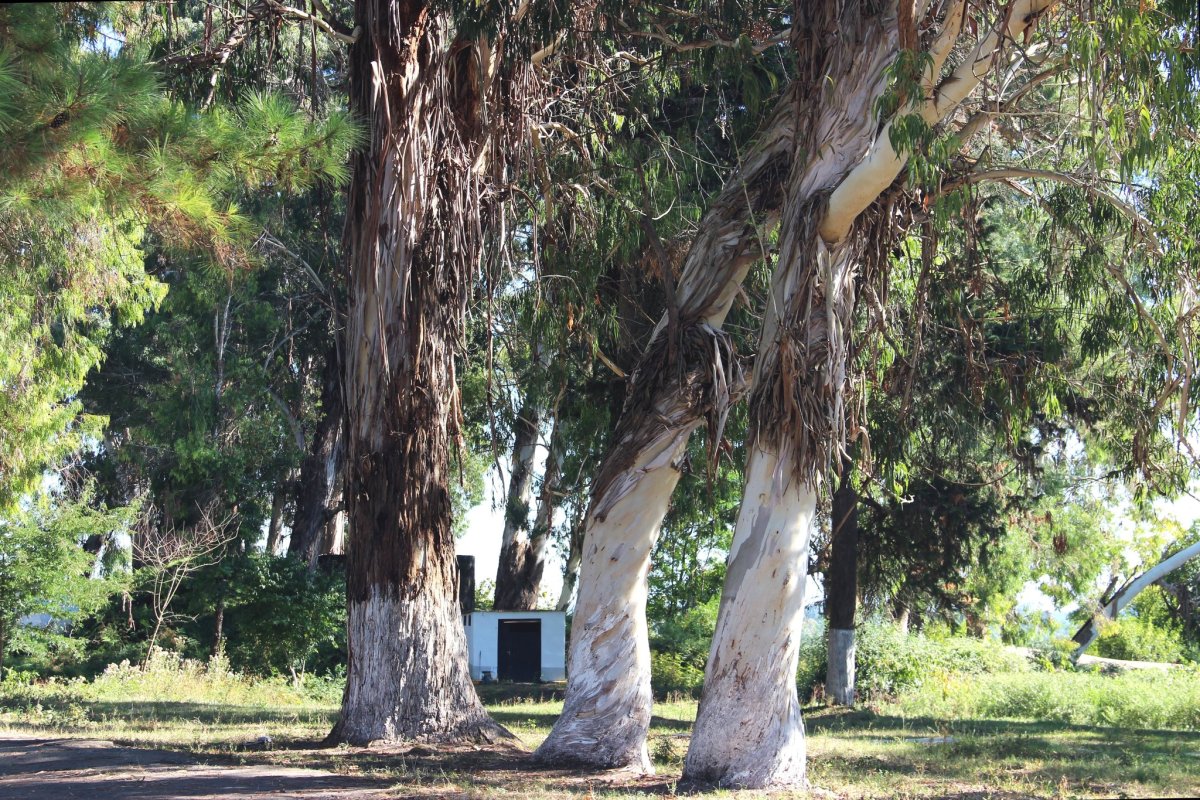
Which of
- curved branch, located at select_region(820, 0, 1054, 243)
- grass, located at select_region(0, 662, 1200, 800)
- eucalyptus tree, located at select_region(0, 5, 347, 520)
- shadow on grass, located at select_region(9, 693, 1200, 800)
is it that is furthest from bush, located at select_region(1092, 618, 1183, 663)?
eucalyptus tree, located at select_region(0, 5, 347, 520)

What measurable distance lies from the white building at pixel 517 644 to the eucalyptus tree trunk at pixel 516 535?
1199 millimetres

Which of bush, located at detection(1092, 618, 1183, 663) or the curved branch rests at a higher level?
the curved branch

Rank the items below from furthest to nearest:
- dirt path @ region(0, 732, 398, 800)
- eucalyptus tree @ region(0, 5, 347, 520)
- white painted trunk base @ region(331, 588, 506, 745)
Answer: white painted trunk base @ region(331, 588, 506, 745) → dirt path @ region(0, 732, 398, 800) → eucalyptus tree @ region(0, 5, 347, 520)

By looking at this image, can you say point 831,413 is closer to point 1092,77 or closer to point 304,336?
point 1092,77

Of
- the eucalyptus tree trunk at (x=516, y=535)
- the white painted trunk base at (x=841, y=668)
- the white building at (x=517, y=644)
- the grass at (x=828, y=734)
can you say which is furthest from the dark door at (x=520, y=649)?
the white painted trunk base at (x=841, y=668)

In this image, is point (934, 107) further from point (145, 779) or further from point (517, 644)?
point (517, 644)

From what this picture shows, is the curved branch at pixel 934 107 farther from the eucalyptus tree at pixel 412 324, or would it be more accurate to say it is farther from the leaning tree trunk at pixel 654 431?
the eucalyptus tree at pixel 412 324

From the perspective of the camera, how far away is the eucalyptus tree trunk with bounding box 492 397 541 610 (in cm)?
2617

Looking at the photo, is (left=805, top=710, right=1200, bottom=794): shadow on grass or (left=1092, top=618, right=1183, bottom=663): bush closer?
(left=805, top=710, right=1200, bottom=794): shadow on grass

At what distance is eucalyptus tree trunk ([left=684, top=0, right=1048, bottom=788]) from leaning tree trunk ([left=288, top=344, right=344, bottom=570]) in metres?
17.9

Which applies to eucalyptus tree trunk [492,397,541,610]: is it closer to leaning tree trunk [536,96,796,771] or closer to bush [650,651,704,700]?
bush [650,651,704,700]

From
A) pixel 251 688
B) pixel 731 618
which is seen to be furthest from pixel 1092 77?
pixel 251 688

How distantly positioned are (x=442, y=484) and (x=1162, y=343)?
6840 mm

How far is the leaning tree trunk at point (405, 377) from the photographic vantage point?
10984mm
